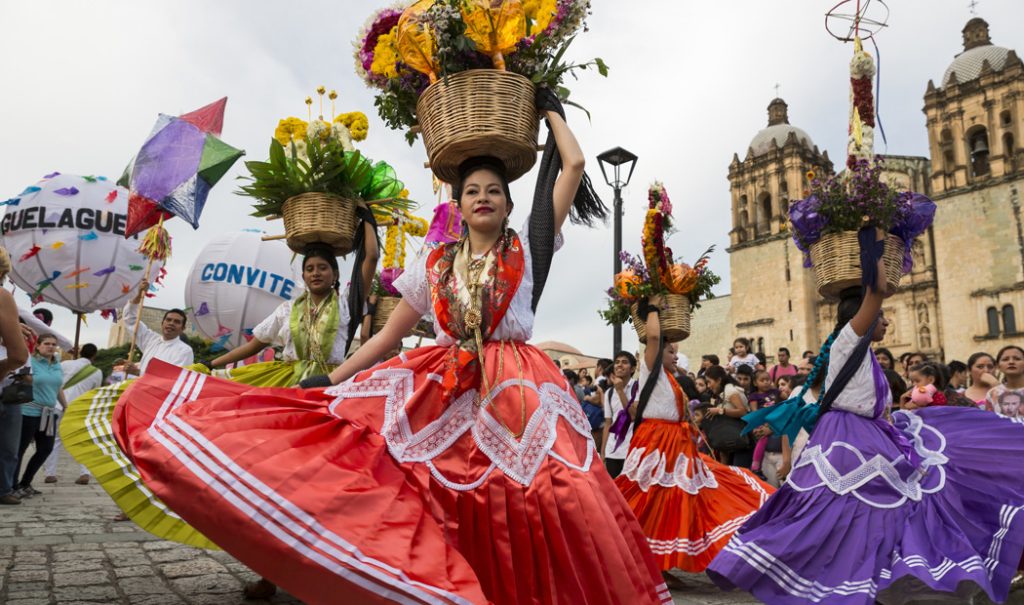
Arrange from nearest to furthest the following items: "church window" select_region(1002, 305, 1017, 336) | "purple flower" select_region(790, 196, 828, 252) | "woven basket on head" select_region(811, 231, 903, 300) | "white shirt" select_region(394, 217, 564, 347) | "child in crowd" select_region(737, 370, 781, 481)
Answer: "white shirt" select_region(394, 217, 564, 347) → "woven basket on head" select_region(811, 231, 903, 300) → "purple flower" select_region(790, 196, 828, 252) → "child in crowd" select_region(737, 370, 781, 481) → "church window" select_region(1002, 305, 1017, 336)

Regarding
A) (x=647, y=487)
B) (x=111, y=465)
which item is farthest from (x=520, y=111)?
(x=647, y=487)

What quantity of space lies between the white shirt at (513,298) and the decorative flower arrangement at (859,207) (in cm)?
222

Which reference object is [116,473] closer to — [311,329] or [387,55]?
[311,329]

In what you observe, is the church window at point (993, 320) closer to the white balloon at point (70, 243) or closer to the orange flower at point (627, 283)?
the orange flower at point (627, 283)

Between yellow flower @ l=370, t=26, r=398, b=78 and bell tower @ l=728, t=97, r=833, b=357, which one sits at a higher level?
bell tower @ l=728, t=97, r=833, b=357

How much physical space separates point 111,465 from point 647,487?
3793 mm

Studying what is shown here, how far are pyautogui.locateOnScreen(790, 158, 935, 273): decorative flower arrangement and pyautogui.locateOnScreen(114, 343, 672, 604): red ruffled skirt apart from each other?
8.36ft

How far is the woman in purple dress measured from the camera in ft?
12.5

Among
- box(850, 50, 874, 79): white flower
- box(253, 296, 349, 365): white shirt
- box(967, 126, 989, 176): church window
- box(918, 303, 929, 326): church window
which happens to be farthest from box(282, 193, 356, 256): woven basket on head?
box(967, 126, 989, 176): church window

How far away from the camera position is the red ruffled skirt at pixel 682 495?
5.55 metres

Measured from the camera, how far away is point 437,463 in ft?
8.84

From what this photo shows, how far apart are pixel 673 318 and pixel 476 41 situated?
13.6ft

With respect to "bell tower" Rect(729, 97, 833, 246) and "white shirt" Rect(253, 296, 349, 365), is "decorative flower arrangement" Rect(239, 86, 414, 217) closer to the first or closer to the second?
"white shirt" Rect(253, 296, 349, 365)

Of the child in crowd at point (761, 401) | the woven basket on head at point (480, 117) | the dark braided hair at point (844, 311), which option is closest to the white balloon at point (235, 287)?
the child in crowd at point (761, 401)
